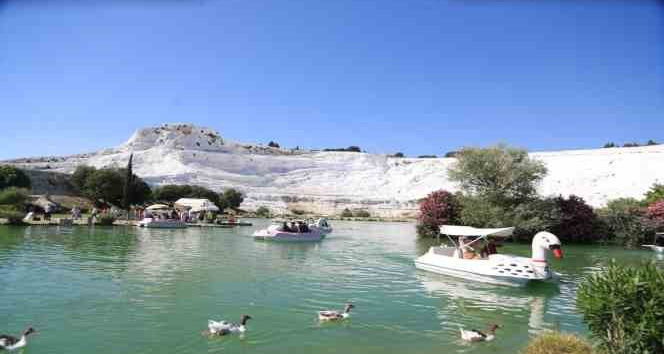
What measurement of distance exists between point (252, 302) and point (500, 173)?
32.6m

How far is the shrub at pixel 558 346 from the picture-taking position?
7992mm

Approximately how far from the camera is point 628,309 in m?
7.02

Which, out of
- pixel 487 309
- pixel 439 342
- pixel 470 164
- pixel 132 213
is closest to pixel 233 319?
pixel 439 342

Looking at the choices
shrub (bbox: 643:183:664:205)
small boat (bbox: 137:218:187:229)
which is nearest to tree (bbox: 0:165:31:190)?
small boat (bbox: 137:218:187:229)

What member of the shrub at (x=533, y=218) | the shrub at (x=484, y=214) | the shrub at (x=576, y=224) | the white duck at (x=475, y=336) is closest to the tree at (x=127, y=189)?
the shrub at (x=484, y=214)

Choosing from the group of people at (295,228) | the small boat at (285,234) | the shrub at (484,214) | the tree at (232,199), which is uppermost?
the tree at (232,199)

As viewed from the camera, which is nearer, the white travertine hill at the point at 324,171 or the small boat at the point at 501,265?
the small boat at the point at 501,265

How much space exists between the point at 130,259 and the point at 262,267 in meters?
6.08

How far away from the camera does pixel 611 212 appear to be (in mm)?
43531

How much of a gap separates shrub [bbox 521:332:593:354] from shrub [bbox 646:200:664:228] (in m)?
39.3

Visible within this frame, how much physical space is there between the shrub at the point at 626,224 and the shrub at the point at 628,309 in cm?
3873

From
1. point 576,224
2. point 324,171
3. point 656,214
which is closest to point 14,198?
point 576,224

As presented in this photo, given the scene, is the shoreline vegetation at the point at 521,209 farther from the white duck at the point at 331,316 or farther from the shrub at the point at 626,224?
the white duck at the point at 331,316

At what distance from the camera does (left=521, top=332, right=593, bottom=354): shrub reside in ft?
26.2
